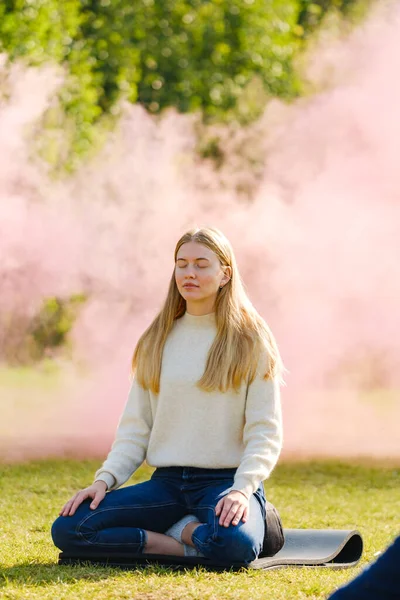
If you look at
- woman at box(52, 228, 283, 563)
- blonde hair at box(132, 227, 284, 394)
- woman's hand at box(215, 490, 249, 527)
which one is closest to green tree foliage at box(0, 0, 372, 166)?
blonde hair at box(132, 227, 284, 394)

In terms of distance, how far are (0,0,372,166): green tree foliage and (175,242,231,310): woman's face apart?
11.6 metres

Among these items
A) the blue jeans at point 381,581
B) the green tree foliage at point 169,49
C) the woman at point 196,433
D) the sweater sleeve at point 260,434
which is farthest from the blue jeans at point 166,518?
the green tree foliage at point 169,49

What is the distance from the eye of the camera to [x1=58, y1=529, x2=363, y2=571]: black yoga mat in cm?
431

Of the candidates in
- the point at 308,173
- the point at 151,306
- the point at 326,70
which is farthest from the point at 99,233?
the point at 326,70

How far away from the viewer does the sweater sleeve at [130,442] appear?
4578mm

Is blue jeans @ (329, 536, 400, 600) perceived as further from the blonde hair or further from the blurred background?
the blurred background

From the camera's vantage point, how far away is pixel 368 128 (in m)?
11.4

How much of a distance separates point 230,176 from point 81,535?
9132 millimetres

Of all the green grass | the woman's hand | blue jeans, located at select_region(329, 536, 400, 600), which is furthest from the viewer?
the woman's hand

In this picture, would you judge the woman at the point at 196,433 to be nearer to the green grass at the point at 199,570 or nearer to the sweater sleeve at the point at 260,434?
the sweater sleeve at the point at 260,434

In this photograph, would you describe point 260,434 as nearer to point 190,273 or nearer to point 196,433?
point 196,433

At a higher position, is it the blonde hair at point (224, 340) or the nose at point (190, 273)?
the nose at point (190, 273)

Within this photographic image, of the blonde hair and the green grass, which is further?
the blonde hair

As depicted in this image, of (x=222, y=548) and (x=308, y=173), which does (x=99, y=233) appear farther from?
(x=222, y=548)
